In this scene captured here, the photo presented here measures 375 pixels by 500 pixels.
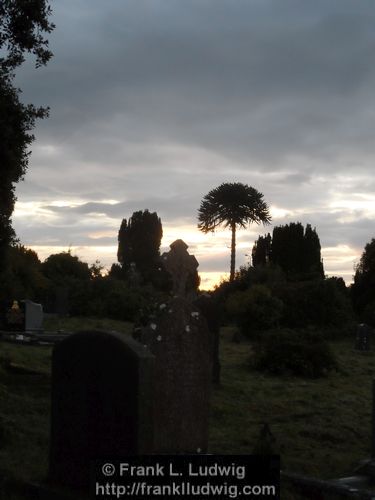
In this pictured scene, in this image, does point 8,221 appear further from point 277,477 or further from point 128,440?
point 277,477

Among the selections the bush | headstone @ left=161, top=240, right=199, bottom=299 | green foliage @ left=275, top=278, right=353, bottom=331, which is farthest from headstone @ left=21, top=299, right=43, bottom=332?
green foliage @ left=275, top=278, right=353, bottom=331

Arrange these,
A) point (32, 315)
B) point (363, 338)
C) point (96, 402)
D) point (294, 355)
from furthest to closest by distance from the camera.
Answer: point (363, 338)
point (32, 315)
point (294, 355)
point (96, 402)

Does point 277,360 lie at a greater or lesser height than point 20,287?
lesser

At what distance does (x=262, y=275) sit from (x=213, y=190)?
881 centimetres

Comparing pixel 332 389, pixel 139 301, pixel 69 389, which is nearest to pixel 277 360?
pixel 332 389

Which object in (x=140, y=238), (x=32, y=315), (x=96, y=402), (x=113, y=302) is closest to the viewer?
(x=96, y=402)

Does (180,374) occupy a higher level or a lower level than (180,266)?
lower

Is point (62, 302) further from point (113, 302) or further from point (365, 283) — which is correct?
point (365, 283)

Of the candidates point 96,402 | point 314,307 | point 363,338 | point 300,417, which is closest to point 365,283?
point 314,307

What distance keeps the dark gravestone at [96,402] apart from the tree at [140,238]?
63.8 m

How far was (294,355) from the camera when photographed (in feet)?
63.6

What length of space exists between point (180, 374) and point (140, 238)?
65262 mm

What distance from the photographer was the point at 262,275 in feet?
144

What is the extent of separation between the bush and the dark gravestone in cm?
1274
